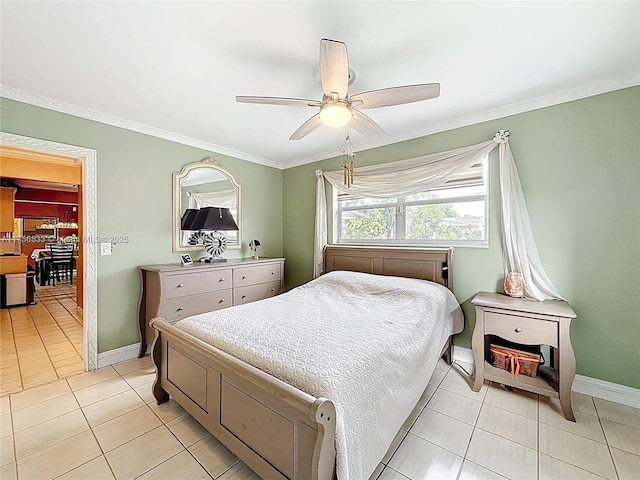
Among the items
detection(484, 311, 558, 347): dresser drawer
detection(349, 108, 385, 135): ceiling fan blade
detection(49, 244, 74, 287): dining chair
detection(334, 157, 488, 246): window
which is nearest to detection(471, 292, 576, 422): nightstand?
detection(484, 311, 558, 347): dresser drawer

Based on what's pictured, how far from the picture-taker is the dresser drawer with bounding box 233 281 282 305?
3.39 metres

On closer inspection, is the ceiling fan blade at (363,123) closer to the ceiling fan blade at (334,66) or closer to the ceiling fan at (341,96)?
the ceiling fan at (341,96)

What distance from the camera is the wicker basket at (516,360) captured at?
2.19m

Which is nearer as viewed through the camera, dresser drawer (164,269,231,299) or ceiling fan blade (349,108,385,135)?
ceiling fan blade (349,108,385,135)

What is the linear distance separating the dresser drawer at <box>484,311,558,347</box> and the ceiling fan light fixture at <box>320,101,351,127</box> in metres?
1.92

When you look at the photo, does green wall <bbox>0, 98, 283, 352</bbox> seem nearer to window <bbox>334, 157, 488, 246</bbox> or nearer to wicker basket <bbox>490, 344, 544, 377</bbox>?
window <bbox>334, 157, 488, 246</bbox>

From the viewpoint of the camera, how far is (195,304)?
2.97 metres

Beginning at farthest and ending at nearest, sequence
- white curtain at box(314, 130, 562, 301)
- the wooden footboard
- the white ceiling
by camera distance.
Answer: white curtain at box(314, 130, 562, 301), the white ceiling, the wooden footboard

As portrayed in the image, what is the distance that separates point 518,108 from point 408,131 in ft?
3.35

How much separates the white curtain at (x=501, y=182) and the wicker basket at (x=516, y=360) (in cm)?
50

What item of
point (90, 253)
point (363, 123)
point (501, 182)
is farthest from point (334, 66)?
point (90, 253)

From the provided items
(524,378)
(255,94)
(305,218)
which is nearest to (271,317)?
(255,94)

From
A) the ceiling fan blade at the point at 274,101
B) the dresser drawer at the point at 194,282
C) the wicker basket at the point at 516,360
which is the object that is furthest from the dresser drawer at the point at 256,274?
the wicker basket at the point at 516,360

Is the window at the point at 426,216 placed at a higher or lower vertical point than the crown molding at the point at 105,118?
lower
